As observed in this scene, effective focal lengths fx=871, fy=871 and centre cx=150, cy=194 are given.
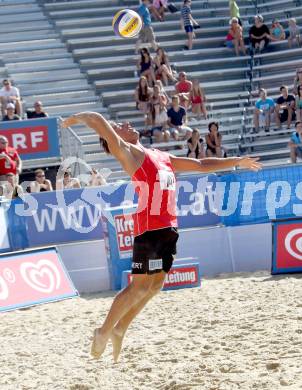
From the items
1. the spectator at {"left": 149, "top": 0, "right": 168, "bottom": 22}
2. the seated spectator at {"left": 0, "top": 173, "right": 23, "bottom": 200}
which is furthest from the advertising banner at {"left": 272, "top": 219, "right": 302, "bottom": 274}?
the spectator at {"left": 149, "top": 0, "right": 168, "bottom": 22}

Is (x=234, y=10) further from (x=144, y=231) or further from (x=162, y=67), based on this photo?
(x=144, y=231)

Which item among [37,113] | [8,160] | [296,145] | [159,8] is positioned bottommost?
[296,145]

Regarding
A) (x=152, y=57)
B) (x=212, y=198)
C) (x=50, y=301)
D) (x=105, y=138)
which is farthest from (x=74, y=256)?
(x=152, y=57)

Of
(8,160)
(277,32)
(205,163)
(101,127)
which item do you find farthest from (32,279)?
(277,32)

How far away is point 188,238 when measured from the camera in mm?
11625

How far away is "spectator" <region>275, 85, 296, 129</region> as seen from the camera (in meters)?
16.4

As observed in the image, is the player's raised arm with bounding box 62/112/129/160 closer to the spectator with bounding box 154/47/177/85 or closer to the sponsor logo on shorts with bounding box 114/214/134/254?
the sponsor logo on shorts with bounding box 114/214/134/254

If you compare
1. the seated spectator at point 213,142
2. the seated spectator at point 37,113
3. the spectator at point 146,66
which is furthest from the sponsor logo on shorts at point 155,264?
the spectator at point 146,66

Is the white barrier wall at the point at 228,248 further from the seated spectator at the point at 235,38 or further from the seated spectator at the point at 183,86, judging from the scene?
the seated spectator at the point at 235,38

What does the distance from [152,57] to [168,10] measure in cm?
248

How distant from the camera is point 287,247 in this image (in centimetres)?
1112

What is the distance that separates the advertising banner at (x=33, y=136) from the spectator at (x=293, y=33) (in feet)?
22.1

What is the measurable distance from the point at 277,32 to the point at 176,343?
13.0 m

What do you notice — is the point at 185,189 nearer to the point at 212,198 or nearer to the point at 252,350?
the point at 212,198
